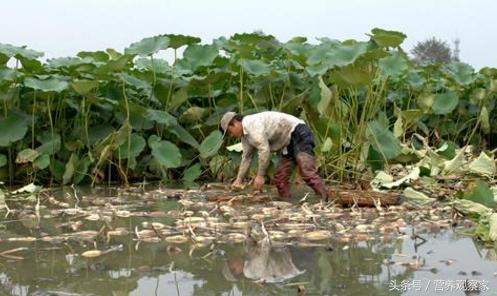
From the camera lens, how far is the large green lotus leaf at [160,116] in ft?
25.1

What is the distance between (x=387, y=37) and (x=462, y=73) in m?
3.55

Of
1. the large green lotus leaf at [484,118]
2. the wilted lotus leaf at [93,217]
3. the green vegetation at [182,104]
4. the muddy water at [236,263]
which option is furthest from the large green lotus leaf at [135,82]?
the large green lotus leaf at [484,118]

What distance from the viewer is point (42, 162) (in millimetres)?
7230

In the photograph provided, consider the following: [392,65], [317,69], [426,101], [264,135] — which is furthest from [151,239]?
[426,101]

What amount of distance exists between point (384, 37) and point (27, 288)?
4.64 meters

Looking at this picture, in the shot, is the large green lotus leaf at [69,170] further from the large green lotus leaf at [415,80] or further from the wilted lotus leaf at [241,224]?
the large green lotus leaf at [415,80]

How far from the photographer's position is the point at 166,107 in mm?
8039

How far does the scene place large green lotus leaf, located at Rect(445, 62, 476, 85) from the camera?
385 inches

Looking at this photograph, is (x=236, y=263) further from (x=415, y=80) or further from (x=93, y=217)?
(x=415, y=80)

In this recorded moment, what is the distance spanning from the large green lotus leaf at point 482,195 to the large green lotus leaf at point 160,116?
12.5ft

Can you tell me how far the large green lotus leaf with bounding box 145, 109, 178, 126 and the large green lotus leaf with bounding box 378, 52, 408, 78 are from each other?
247 cm

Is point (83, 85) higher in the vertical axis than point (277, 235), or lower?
higher

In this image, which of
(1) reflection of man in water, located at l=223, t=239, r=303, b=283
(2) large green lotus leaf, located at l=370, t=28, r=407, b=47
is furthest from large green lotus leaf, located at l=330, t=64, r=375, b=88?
(1) reflection of man in water, located at l=223, t=239, r=303, b=283

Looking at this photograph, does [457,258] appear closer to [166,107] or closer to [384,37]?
[384,37]
